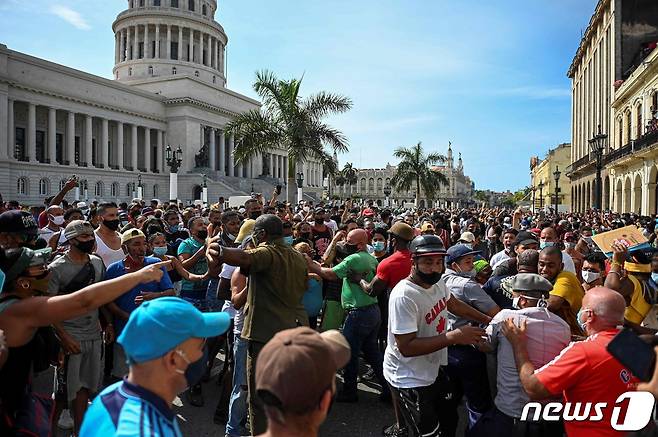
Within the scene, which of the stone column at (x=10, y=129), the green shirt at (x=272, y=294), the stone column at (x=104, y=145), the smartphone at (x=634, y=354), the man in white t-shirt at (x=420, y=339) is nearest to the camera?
the smartphone at (x=634, y=354)

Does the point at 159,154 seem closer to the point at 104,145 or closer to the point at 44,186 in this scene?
the point at 104,145

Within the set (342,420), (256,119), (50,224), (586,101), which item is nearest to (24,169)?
Answer: (256,119)

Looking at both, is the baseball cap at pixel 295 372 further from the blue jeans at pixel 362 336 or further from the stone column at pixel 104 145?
the stone column at pixel 104 145

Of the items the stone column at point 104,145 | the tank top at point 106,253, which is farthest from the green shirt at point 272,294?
the stone column at point 104,145

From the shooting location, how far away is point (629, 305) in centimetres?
459

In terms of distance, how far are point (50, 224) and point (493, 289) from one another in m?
8.38

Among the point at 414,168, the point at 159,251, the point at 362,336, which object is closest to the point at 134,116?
the point at 414,168

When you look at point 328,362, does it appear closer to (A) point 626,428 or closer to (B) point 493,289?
(A) point 626,428

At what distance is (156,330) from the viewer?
6.09 ft

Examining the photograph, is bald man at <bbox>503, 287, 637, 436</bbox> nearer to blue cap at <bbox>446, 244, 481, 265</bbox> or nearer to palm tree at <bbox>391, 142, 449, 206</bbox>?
blue cap at <bbox>446, 244, 481, 265</bbox>

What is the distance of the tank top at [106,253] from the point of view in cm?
591

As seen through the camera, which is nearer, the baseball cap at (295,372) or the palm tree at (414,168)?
the baseball cap at (295,372)

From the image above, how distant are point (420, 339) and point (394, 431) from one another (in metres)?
1.60

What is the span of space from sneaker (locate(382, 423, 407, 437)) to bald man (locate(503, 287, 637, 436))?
165cm
